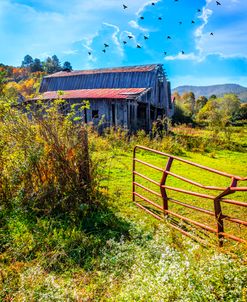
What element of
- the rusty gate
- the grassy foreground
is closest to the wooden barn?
the rusty gate

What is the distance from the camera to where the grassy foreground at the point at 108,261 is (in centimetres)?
266

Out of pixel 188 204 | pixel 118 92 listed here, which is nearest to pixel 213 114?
pixel 118 92

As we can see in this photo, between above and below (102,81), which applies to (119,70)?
above

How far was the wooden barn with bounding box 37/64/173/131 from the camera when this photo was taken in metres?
21.4

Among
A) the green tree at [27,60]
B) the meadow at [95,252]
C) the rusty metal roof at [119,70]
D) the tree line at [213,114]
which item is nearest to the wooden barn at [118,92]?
the rusty metal roof at [119,70]

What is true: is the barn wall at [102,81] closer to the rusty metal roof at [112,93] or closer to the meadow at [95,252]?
the rusty metal roof at [112,93]

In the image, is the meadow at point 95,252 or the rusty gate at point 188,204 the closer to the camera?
the meadow at point 95,252

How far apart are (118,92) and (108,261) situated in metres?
20.1

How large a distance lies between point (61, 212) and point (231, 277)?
157 inches

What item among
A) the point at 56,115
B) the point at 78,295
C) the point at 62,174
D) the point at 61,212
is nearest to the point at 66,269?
the point at 78,295

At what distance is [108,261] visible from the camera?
4070 mm

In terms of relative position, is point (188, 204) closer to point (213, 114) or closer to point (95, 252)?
point (95, 252)

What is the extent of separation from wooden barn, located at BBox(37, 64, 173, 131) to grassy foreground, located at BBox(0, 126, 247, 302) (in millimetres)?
13743

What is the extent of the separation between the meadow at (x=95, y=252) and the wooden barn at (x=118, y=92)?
1302 cm
